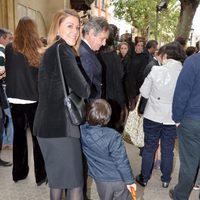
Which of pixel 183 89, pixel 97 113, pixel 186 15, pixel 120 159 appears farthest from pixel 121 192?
pixel 186 15

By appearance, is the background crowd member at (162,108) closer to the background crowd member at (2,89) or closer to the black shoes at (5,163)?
the background crowd member at (2,89)

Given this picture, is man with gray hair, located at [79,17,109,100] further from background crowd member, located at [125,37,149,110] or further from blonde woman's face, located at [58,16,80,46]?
background crowd member, located at [125,37,149,110]

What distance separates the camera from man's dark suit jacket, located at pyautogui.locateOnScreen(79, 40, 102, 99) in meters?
2.82

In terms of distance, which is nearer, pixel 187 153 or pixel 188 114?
pixel 188 114

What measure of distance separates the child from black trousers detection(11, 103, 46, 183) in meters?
1.32

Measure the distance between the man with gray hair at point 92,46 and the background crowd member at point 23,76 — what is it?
0.93 m

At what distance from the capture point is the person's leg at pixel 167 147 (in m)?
3.76

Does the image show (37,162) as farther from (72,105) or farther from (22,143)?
(72,105)

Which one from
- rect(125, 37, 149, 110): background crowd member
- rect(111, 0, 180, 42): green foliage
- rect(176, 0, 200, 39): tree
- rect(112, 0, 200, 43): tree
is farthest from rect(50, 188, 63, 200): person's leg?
rect(111, 0, 180, 42): green foliage

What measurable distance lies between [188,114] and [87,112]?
2.99ft

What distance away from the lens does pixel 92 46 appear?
115 inches

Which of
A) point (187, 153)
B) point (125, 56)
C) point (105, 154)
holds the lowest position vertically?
point (187, 153)

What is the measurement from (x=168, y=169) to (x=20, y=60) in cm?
207

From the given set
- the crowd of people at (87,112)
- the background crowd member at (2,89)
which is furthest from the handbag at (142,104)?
the background crowd member at (2,89)
